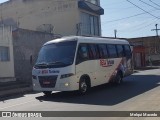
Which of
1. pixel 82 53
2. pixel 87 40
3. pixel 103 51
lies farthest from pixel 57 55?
pixel 103 51

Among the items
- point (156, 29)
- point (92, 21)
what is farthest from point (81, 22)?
point (156, 29)

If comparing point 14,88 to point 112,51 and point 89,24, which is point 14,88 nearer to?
point 112,51

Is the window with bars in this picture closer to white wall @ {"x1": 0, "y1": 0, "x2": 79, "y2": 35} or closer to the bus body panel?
white wall @ {"x1": 0, "y1": 0, "x2": 79, "y2": 35}

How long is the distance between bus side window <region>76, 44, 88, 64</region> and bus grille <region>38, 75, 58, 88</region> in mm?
1388

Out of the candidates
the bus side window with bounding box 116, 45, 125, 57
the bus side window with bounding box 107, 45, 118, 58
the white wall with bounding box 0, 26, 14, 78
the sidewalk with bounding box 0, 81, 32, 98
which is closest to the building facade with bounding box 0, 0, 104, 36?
the white wall with bounding box 0, 26, 14, 78

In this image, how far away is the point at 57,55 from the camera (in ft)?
54.1

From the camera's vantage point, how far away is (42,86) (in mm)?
16312

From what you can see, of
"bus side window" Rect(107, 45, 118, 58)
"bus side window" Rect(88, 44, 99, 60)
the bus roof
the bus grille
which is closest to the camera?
the bus grille

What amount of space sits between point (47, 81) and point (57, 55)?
1303mm

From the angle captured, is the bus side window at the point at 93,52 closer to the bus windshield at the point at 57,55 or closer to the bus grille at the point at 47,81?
the bus windshield at the point at 57,55

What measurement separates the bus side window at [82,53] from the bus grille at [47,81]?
4.55 ft

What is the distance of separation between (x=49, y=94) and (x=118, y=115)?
7.40 metres

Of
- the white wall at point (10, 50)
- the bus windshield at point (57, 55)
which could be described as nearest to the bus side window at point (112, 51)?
the bus windshield at point (57, 55)

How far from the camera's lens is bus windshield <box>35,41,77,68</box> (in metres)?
16.1
